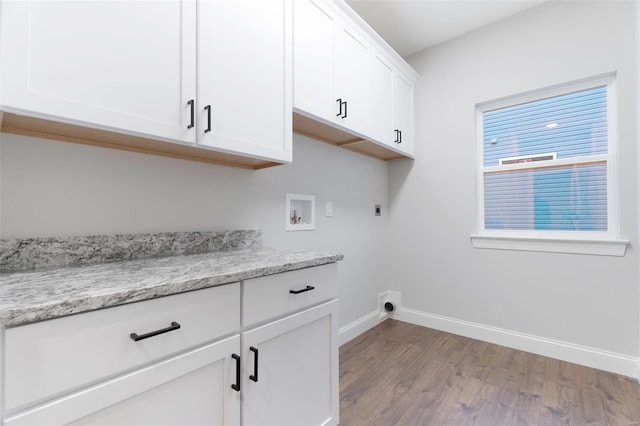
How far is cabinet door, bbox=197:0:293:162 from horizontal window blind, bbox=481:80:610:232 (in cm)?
198

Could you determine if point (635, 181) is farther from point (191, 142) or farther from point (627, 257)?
point (191, 142)

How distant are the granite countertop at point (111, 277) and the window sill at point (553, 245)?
1719 mm

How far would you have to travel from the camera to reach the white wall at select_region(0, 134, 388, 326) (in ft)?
3.46

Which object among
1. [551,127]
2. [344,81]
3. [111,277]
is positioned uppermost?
[344,81]

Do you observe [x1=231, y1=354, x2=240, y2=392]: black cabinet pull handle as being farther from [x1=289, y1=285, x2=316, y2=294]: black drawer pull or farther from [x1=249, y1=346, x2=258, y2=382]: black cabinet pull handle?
[x1=289, y1=285, x2=316, y2=294]: black drawer pull

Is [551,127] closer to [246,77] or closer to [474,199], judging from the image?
[474,199]

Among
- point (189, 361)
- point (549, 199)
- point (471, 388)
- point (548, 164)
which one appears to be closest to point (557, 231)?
point (549, 199)

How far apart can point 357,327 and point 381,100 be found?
1899 mm

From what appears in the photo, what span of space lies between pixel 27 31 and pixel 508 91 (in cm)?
289

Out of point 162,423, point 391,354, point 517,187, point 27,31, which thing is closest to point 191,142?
point 27,31

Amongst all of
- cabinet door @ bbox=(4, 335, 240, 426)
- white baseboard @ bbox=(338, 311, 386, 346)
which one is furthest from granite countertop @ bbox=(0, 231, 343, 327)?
white baseboard @ bbox=(338, 311, 386, 346)

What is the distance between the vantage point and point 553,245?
2221 millimetres

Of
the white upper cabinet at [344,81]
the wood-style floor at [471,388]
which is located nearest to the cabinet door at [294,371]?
the wood-style floor at [471,388]

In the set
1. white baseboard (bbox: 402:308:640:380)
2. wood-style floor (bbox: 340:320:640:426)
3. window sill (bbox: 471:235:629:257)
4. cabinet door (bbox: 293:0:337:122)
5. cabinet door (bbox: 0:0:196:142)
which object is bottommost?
wood-style floor (bbox: 340:320:640:426)
